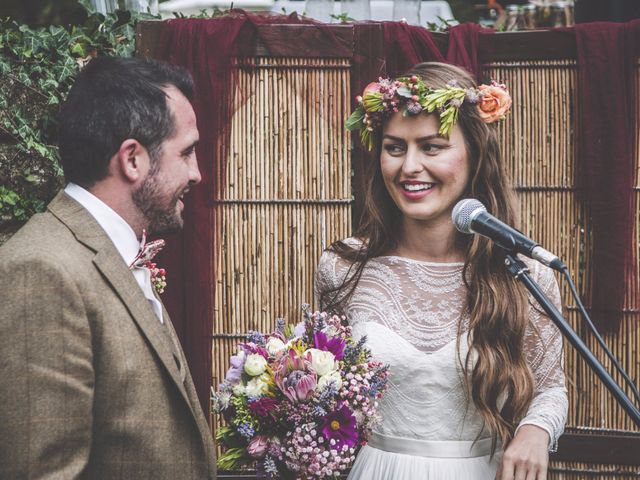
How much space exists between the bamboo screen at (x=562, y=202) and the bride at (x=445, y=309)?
0.65m

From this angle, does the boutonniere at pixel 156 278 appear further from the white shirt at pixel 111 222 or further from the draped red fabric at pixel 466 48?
the draped red fabric at pixel 466 48

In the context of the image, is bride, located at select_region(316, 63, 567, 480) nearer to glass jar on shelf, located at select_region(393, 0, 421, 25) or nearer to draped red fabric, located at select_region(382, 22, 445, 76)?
draped red fabric, located at select_region(382, 22, 445, 76)

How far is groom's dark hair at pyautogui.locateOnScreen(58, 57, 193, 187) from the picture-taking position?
2262 mm

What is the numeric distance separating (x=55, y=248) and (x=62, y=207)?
0.19 meters

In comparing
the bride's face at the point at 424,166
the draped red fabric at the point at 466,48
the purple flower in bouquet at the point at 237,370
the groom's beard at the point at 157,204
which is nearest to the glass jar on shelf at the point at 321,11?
the draped red fabric at the point at 466,48

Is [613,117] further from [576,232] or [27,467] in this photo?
[27,467]

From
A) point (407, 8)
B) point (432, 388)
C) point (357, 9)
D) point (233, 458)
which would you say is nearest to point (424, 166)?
point (432, 388)

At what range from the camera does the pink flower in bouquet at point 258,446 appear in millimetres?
2406

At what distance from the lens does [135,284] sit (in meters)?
2.27

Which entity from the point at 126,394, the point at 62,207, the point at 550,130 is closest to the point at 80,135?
the point at 62,207

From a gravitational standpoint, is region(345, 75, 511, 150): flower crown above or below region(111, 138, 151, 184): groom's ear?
above

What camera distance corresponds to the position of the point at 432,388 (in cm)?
296

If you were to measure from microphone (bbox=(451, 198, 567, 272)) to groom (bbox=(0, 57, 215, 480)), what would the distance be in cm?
84

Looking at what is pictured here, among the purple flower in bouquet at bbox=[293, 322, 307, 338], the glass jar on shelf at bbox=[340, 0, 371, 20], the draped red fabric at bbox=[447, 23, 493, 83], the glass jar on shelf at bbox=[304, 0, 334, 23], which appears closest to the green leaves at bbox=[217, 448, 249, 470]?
the purple flower in bouquet at bbox=[293, 322, 307, 338]
